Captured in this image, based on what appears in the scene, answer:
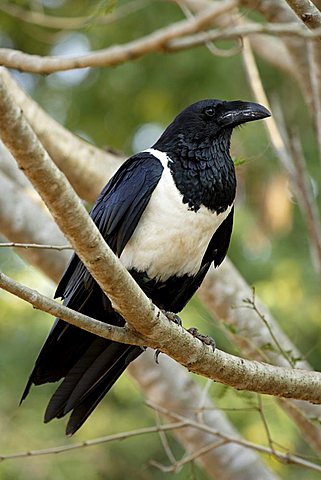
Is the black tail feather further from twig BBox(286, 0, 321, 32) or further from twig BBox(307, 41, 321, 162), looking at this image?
twig BBox(286, 0, 321, 32)

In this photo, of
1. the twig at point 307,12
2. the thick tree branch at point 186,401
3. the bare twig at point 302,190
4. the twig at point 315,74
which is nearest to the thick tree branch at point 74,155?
the thick tree branch at point 186,401

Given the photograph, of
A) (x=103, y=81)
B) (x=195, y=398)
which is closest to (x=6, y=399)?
(x=195, y=398)

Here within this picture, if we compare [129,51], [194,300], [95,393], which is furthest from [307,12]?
[194,300]

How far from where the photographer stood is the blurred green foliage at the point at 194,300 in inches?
265

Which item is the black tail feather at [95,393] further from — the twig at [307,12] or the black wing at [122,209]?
the twig at [307,12]

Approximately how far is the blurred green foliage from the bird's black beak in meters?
1.71

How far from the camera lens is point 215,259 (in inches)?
164

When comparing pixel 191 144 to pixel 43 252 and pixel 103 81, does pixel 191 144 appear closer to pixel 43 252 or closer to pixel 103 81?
pixel 43 252

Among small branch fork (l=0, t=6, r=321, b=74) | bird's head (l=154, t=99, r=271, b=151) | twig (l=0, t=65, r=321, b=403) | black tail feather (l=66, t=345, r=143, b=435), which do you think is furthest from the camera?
bird's head (l=154, t=99, r=271, b=151)

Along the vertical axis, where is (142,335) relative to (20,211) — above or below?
above

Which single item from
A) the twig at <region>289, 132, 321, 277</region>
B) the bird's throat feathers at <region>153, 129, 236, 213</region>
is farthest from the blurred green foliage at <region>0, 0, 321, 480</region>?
the bird's throat feathers at <region>153, 129, 236, 213</region>

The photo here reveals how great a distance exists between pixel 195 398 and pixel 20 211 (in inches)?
56.8

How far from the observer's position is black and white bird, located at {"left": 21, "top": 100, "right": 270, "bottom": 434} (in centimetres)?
368

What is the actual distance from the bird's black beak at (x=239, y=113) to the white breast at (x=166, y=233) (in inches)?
18.1
